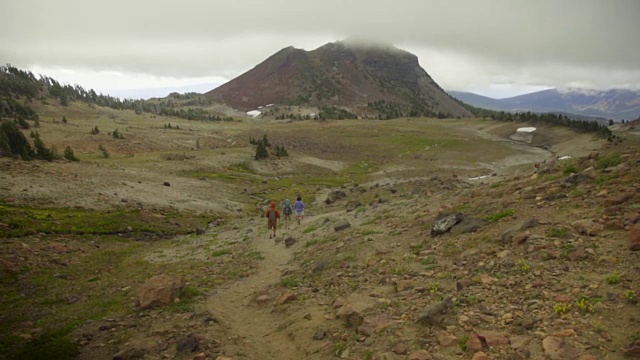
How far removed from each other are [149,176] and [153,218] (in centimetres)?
1482

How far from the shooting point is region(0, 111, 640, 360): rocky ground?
9.46 metres

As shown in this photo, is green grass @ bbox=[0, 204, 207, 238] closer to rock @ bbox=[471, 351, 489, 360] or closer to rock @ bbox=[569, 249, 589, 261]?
rock @ bbox=[471, 351, 489, 360]

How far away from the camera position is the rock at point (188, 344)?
11484mm

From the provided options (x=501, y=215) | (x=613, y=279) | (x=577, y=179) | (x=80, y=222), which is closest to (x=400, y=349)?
(x=613, y=279)

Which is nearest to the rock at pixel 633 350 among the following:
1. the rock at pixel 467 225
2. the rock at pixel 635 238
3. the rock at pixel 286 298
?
the rock at pixel 635 238

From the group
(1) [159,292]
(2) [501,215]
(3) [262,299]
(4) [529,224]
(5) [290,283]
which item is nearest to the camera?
(4) [529,224]

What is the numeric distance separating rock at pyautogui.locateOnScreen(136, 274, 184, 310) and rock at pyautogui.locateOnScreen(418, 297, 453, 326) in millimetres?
9506

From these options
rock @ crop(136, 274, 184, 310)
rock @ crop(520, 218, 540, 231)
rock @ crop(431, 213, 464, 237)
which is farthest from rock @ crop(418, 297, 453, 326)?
rock @ crop(136, 274, 184, 310)

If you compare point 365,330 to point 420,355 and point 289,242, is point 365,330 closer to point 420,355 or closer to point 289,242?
point 420,355

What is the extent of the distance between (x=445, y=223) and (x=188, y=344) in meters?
11.5

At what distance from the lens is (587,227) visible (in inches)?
502

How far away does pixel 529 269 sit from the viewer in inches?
460

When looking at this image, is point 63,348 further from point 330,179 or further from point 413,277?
point 330,179

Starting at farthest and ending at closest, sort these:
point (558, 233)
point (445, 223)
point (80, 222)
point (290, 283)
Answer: point (80, 222)
point (445, 223)
point (290, 283)
point (558, 233)
